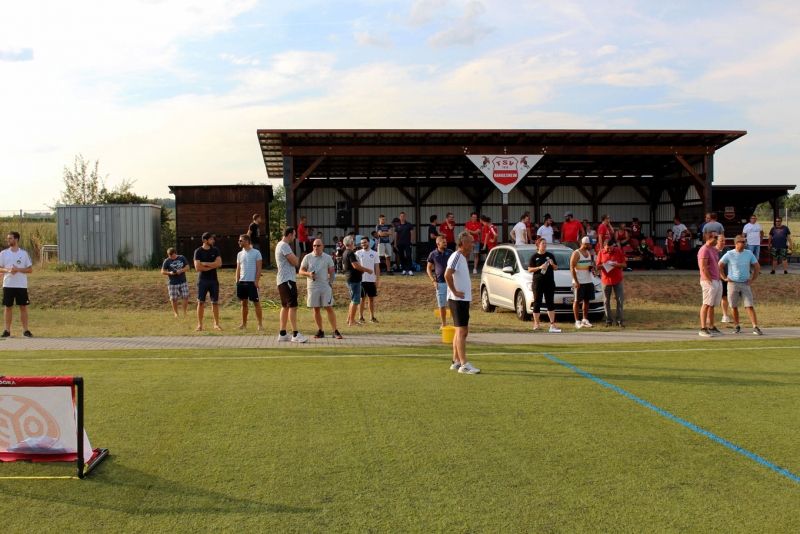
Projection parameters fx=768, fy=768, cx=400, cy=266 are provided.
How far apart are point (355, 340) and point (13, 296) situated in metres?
6.16

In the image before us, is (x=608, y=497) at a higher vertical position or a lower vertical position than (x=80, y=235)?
lower

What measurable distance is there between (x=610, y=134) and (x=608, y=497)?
19.2 meters

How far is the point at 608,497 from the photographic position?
15.9ft

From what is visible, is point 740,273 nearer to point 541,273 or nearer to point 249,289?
point 541,273

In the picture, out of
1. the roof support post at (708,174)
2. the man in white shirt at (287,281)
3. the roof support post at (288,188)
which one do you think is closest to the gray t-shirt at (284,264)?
the man in white shirt at (287,281)

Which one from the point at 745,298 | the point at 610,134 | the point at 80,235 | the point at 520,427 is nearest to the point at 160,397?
the point at 520,427

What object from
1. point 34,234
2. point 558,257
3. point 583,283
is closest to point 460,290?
point 583,283

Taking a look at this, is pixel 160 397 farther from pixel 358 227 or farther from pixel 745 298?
pixel 358 227

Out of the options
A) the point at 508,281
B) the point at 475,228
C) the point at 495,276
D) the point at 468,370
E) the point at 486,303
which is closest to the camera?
the point at 468,370

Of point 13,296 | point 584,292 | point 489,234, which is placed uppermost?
point 489,234

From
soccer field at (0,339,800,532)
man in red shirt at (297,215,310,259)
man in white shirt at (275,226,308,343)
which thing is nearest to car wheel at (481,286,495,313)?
man in white shirt at (275,226,308,343)

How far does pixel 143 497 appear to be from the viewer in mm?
4910

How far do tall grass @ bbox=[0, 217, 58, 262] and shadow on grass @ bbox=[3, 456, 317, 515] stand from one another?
90.6 feet

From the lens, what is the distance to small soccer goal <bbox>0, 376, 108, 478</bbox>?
205 inches
